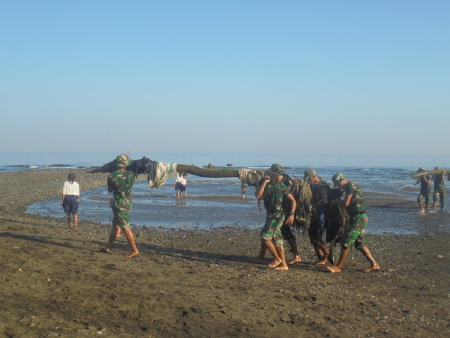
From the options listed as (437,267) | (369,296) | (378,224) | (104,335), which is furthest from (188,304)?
(378,224)

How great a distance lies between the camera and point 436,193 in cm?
1959

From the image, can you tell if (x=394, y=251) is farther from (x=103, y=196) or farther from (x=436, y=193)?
(x=103, y=196)

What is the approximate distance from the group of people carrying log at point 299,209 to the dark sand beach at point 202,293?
51 cm

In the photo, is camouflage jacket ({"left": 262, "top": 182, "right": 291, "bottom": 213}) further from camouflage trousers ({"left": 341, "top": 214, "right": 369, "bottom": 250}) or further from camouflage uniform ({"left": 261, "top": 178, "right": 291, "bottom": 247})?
camouflage trousers ({"left": 341, "top": 214, "right": 369, "bottom": 250})

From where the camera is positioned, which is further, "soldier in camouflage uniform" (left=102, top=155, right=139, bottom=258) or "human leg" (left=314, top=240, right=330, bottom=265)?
"human leg" (left=314, top=240, right=330, bottom=265)

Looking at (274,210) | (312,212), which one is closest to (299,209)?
(312,212)

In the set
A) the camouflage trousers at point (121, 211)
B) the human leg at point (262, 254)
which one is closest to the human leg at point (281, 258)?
the human leg at point (262, 254)

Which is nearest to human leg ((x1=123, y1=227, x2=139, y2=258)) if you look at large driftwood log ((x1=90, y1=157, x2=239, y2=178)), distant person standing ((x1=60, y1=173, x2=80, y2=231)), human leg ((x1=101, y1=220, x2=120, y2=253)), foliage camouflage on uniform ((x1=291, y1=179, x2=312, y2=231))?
human leg ((x1=101, y1=220, x2=120, y2=253))

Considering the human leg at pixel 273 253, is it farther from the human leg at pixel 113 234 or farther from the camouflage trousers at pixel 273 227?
the human leg at pixel 113 234

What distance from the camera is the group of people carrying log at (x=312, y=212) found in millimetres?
8688

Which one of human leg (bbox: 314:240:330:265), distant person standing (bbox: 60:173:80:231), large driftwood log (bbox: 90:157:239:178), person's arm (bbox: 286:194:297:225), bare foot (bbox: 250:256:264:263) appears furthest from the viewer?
distant person standing (bbox: 60:173:80:231)

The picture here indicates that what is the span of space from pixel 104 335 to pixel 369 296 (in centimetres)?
437

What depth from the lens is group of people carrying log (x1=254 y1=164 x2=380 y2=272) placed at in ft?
28.5

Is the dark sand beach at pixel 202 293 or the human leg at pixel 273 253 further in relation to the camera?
the human leg at pixel 273 253
